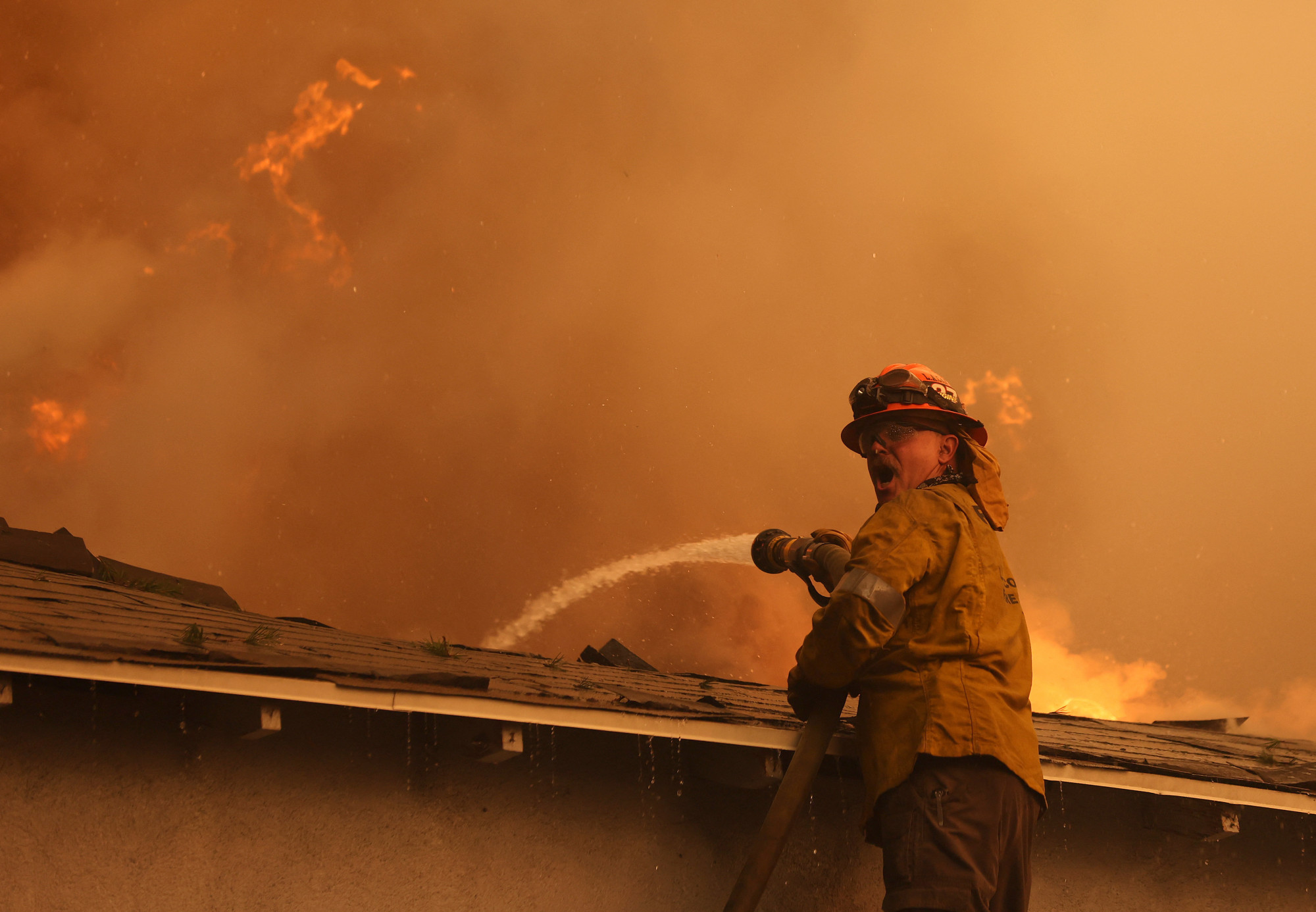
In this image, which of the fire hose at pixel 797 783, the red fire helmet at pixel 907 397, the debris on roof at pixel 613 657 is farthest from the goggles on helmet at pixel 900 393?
the debris on roof at pixel 613 657

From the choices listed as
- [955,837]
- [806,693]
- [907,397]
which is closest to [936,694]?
[955,837]

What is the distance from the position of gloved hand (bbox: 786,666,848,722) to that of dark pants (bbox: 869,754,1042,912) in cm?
44

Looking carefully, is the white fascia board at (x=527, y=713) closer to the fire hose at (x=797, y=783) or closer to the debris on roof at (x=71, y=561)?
the fire hose at (x=797, y=783)

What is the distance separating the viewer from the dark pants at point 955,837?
3.06 meters

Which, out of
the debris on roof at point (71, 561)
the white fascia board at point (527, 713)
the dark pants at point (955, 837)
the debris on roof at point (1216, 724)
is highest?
the debris on roof at point (71, 561)

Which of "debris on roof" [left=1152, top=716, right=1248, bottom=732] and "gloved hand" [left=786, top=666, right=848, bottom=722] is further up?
Result: "debris on roof" [left=1152, top=716, right=1248, bottom=732]

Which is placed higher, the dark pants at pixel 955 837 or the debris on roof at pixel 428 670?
the debris on roof at pixel 428 670

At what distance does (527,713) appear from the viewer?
357cm

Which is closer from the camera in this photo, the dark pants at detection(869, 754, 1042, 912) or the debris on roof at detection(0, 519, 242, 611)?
the dark pants at detection(869, 754, 1042, 912)

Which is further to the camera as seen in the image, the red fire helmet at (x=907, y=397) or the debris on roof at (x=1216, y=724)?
the debris on roof at (x=1216, y=724)

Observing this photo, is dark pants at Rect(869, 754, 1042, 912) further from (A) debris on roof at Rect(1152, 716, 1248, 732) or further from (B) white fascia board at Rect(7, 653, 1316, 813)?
(A) debris on roof at Rect(1152, 716, 1248, 732)

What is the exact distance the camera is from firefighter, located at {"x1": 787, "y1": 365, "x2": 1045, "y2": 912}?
3.16 meters

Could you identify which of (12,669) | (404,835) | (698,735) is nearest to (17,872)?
(12,669)

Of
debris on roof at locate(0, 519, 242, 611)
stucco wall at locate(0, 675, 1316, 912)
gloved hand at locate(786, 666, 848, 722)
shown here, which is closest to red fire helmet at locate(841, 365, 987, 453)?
gloved hand at locate(786, 666, 848, 722)
